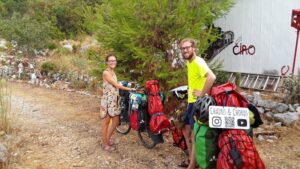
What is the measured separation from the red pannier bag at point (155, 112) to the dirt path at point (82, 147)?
0.53 m

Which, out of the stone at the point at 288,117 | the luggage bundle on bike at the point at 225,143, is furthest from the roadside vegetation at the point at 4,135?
the stone at the point at 288,117

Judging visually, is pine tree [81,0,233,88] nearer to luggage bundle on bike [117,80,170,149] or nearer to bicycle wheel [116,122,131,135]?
bicycle wheel [116,122,131,135]

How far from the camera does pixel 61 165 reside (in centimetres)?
569

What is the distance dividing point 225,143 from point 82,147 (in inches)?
133

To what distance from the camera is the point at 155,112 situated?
5871 mm

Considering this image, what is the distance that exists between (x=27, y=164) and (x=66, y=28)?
18.2 metres

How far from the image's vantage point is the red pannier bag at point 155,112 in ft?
19.0

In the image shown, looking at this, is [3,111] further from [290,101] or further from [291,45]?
[291,45]

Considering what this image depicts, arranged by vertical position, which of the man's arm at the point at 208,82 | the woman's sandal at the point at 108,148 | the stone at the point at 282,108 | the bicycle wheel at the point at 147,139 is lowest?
the woman's sandal at the point at 108,148

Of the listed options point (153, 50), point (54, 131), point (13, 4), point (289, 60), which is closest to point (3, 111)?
point (54, 131)

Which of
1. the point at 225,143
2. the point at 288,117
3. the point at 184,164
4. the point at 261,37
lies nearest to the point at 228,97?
the point at 225,143

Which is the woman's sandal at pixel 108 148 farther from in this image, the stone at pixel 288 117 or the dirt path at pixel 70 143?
the stone at pixel 288 117

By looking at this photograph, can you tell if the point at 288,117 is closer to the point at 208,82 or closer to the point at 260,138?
the point at 260,138

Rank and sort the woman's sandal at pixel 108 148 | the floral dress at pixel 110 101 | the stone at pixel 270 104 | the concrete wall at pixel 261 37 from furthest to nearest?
the concrete wall at pixel 261 37, the stone at pixel 270 104, the woman's sandal at pixel 108 148, the floral dress at pixel 110 101
